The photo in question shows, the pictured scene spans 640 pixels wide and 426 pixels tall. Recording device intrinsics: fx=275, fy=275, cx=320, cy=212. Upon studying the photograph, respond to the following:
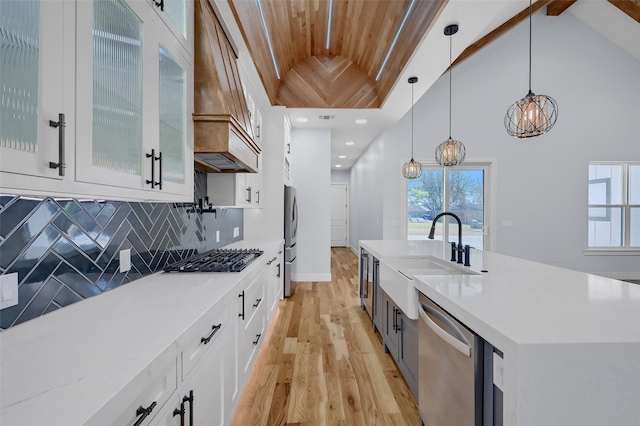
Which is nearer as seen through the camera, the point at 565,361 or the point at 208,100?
the point at 565,361

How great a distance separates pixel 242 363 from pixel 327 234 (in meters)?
3.30

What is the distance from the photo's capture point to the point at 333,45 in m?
3.73

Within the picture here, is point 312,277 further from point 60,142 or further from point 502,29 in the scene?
point 502,29

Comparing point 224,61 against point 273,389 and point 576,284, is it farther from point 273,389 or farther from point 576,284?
point 576,284

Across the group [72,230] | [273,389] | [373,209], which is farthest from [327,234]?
[72,230]

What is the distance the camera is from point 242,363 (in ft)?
5.50

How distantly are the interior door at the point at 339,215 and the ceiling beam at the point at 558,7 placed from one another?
20.7 feet

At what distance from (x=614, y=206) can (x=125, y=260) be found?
7707 mm

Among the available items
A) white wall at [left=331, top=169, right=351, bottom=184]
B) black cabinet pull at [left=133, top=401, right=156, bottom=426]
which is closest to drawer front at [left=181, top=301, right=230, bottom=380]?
black cabinet pull at [left=133, top=401, right=156, bottom=426]

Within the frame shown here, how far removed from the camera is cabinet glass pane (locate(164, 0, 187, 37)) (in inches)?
57.1

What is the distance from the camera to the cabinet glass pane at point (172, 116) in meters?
1.39

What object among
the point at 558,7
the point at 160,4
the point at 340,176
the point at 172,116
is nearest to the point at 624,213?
the point at 558,7

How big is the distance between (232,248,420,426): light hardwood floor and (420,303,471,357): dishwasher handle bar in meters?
0.78

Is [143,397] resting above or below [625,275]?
above
